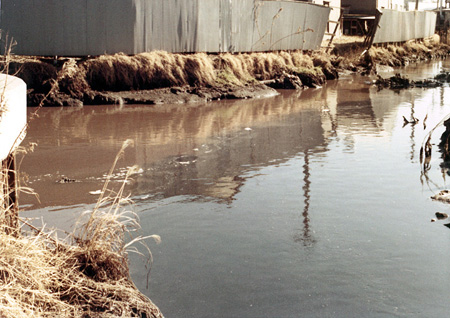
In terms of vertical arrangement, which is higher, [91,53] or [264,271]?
[91,53]

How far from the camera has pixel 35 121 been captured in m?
12.9

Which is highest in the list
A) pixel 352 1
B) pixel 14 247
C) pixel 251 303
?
pixel 352 1

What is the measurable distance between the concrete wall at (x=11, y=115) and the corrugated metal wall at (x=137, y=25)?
11.7m

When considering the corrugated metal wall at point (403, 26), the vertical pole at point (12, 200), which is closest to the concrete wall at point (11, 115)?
the vertical pole at point (12, 200)

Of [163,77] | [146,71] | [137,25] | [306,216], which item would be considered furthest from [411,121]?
[137,25]

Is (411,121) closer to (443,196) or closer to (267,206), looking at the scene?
(443,196)

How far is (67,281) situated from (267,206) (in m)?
3.46

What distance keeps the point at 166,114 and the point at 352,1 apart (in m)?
24.8

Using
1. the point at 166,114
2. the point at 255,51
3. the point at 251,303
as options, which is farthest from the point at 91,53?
the point at 251,303

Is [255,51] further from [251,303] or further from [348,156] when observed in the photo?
[251,303]

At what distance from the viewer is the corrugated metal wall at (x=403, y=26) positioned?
106ft

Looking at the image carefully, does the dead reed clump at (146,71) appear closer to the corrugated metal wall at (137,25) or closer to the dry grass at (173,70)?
the dry grass at (173,70)

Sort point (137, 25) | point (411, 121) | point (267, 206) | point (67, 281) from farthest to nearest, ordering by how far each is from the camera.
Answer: point (137, 25) → point (411, 121) → point (267, 206) → point (67, 281)

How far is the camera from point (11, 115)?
12.6ft
